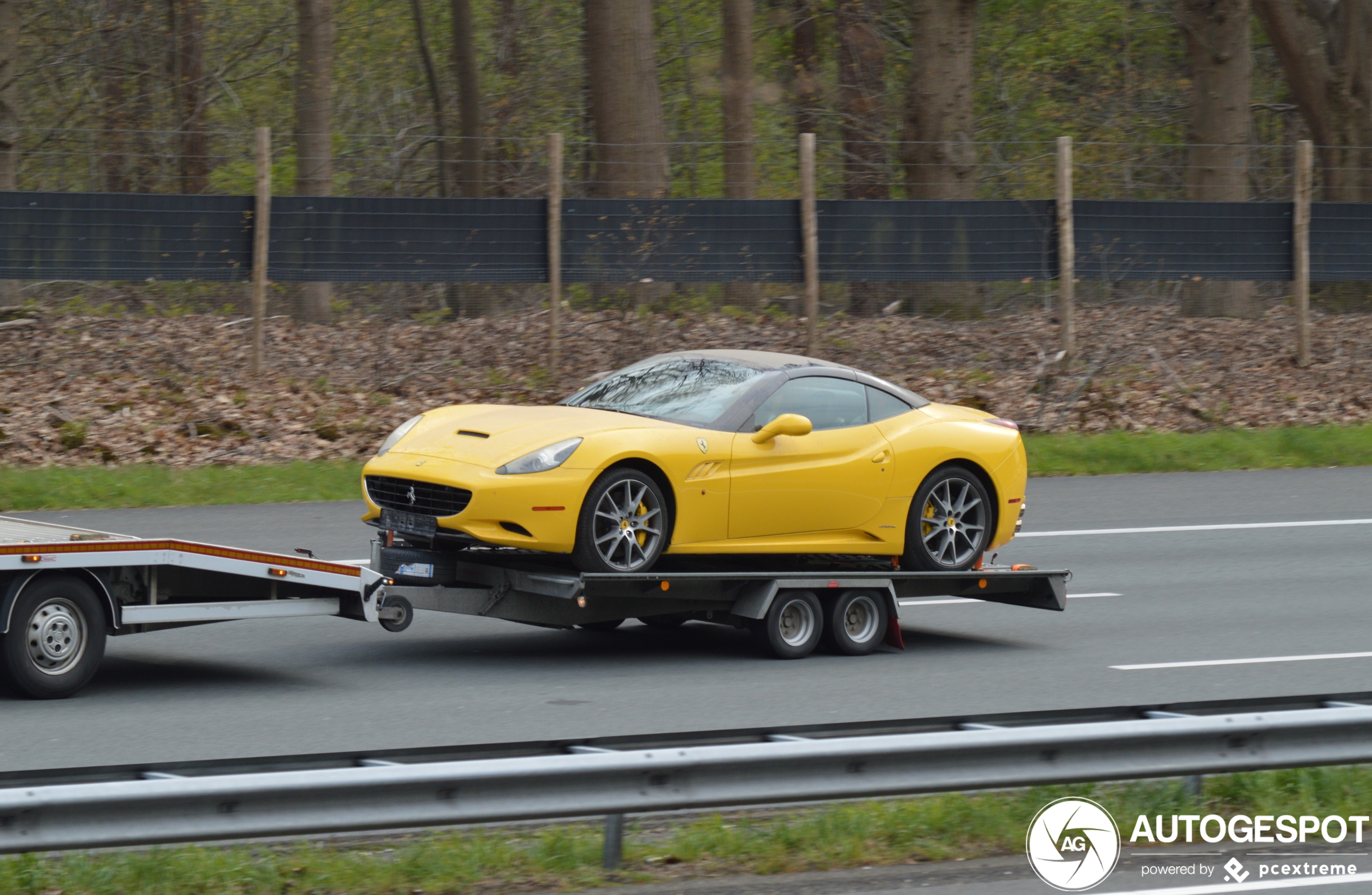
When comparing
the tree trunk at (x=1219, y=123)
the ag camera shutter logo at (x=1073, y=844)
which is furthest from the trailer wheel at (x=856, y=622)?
the tree trunk at (x=1219, y=123)

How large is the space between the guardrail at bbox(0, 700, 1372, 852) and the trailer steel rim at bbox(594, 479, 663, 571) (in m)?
3.51

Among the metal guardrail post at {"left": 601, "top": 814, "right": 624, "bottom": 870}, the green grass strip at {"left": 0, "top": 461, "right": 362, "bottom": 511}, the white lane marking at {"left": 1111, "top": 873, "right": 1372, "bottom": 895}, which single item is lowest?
the white lane marking at {"left": 1111, "top": 873, "right": 1372, "bottom": 895}

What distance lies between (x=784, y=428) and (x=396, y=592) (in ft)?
7.91

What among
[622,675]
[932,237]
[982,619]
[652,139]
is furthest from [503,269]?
[622,675]

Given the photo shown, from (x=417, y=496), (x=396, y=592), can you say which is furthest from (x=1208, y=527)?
(x=396, y=592)

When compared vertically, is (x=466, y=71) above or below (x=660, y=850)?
above

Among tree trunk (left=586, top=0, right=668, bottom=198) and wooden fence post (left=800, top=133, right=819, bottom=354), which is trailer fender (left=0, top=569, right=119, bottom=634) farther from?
tree trunk (left=586, top=0, right=668, bottom=198)

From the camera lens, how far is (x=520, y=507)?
8883 millimetres

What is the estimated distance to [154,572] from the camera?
8.28 m

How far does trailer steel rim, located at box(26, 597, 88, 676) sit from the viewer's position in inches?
309

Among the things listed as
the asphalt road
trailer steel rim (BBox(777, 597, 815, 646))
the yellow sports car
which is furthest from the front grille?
trailer steel rim (BBox(777, 597, 815, 646))

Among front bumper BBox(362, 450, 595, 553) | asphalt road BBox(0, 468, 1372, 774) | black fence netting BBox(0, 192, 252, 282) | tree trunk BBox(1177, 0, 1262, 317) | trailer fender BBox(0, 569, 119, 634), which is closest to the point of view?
trailer fender BBox(0, 569, 119, 634)

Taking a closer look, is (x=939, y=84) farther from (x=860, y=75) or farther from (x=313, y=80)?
(x=313, y=80)

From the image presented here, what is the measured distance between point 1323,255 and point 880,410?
45.6ft
